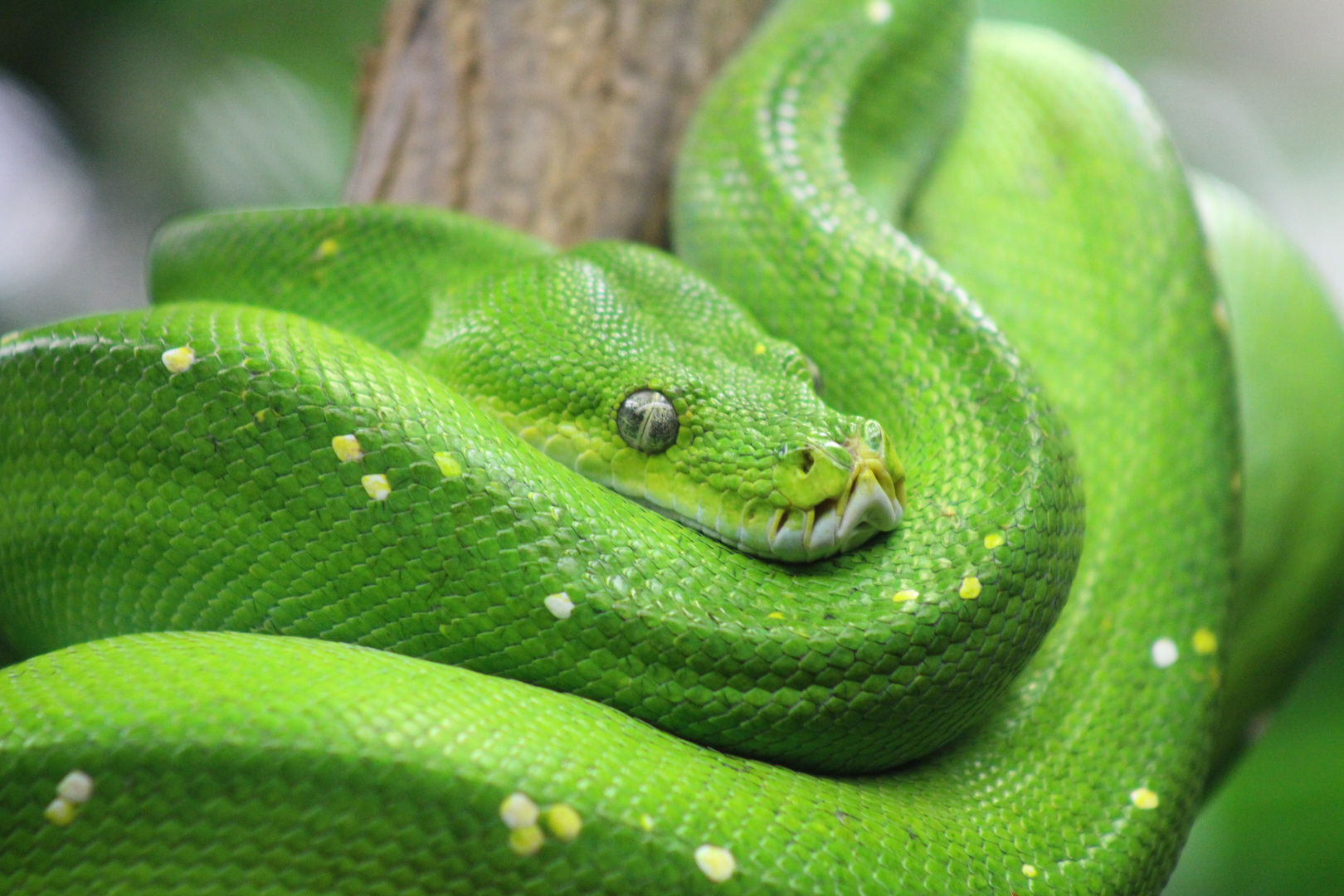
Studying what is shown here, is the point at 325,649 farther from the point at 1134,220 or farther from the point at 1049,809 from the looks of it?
the point at 1134,220

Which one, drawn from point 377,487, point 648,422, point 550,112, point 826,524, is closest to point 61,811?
point 377,487

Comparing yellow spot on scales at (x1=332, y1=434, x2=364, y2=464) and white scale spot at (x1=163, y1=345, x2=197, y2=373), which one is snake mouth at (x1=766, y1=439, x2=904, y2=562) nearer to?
yellow spot on scales at (x1=332, y1=434, x2=364, y2=464)

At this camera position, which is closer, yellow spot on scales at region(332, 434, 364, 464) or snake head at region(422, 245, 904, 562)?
yellow spot on scales at region(332, 434, 364, 464)

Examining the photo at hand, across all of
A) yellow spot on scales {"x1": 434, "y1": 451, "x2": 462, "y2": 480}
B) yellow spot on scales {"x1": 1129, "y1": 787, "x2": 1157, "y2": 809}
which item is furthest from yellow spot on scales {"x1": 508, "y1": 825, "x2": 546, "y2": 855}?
yellow spot on scales {"x1": 1129, "y1": 787, "x2": 1157, "y2": 809}

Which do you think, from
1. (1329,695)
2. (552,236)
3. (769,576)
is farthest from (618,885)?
(1329,695)

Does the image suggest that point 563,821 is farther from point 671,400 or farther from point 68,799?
point 671,400

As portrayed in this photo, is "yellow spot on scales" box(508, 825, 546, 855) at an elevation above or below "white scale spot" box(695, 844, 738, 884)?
above

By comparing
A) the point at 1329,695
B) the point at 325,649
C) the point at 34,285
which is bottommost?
the point at 1329,695
